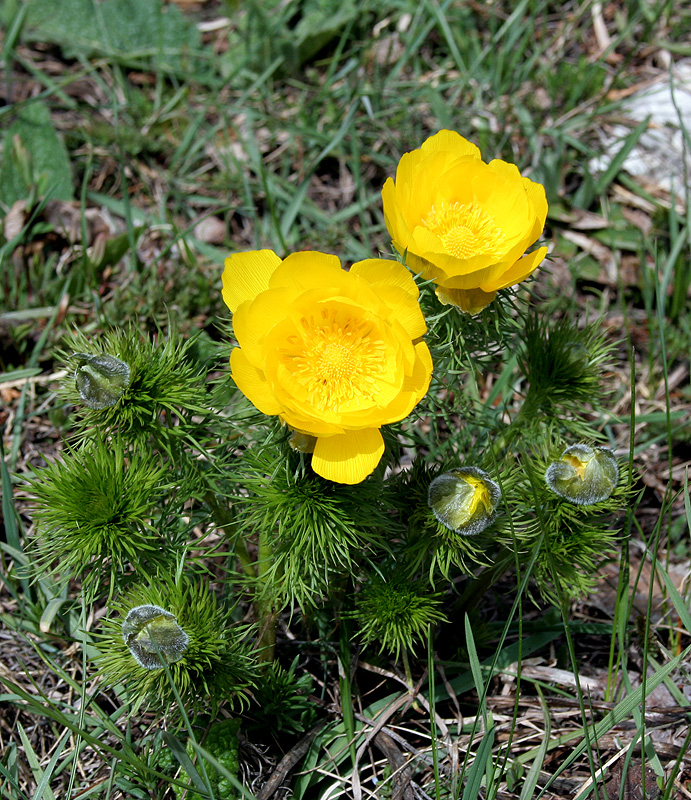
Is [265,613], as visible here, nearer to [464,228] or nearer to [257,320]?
[257,320]

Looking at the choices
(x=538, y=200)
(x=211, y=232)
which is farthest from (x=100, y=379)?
(x=211, y=232)

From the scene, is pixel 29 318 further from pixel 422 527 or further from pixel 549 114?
pixel 549 114

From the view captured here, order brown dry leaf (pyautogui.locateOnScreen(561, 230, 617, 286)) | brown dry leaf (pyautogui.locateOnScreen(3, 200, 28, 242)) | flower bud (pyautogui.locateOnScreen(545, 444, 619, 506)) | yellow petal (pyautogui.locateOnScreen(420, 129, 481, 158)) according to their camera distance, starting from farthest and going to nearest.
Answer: brown dry leaf (pyautogui.locateOnScreen(561, 230, 617, 286)), brown dry leaf (pyautogui.locateOnScreen(3, 200, 28, 242)), yellow petal (pyautogui.locateOnScreen(420, 129, 481, 158)), flower bud (pyautogui.locateOnScreen(545, 444, 619, 506))

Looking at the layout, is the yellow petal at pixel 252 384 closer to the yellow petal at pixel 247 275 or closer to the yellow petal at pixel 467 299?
the yellow petal at pixel 247 275

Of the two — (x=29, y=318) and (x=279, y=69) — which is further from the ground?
(x=279, y=69)

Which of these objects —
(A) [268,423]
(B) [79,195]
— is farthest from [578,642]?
(B) [79,195]

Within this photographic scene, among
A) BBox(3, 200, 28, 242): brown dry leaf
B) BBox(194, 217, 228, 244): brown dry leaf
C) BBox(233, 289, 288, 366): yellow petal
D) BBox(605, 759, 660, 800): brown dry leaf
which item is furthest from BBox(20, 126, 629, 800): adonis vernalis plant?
BBox(194, 217, 228, 244): brown dry leaf

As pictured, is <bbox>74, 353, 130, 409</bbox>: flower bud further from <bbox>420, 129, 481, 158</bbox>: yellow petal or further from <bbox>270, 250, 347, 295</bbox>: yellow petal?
<bbox>420, 129, 481, 158</bbox>: yellow petal
